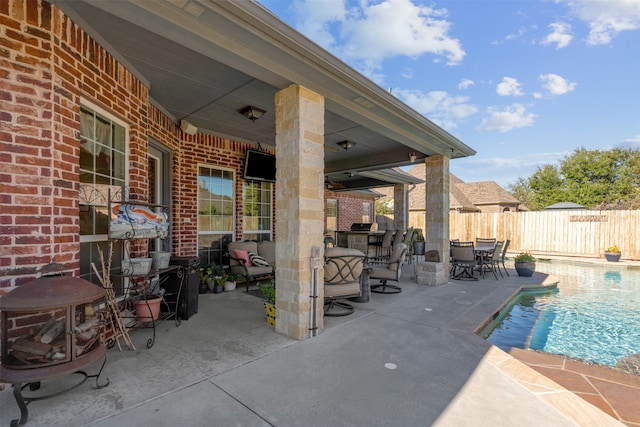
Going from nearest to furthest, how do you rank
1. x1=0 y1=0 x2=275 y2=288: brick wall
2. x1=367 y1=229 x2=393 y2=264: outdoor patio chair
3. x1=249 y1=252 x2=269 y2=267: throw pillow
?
x1=0 y1=0 x2=275 y2=288: brick wall
x1=249 y1=252 x2=269 y2=267: throw pillow
x1=367 y1=229 x2=393 y2=264: outdoor patio chair

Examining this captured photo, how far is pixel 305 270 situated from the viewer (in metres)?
3.15

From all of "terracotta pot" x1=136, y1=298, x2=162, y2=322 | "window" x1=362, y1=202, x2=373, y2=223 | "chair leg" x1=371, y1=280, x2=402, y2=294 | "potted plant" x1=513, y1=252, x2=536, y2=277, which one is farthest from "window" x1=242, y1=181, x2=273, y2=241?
"window" x1=362, y1=202, x2=373, y2=223

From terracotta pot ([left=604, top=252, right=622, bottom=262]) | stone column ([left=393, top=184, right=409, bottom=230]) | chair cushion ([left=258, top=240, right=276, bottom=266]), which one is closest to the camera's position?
chair cushion ([left=258, top=240, right=276, bottom=266])

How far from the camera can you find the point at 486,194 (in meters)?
23.5

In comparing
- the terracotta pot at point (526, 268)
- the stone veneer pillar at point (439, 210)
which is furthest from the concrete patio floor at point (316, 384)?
the terracotta pot at point (526, 268)

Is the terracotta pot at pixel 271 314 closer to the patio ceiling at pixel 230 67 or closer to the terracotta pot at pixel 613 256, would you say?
the patio ceiling at pixel 230 67

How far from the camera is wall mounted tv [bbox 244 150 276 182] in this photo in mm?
6211

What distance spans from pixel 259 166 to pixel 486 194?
22.7m

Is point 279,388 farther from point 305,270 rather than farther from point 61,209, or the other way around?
point 61,209

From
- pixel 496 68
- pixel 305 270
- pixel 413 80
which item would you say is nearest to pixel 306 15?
pixel 305 270

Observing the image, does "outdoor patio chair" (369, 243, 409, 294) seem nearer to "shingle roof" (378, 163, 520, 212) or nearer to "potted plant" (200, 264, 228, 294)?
"potted plant" (200, 264, 228, 294)

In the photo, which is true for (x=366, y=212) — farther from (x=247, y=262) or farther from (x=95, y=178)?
(x=95, y=178)

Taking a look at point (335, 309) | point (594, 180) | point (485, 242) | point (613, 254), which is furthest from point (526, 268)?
point (594, 180)

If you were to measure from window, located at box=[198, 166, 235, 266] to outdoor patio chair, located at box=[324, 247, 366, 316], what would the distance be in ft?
9.76
